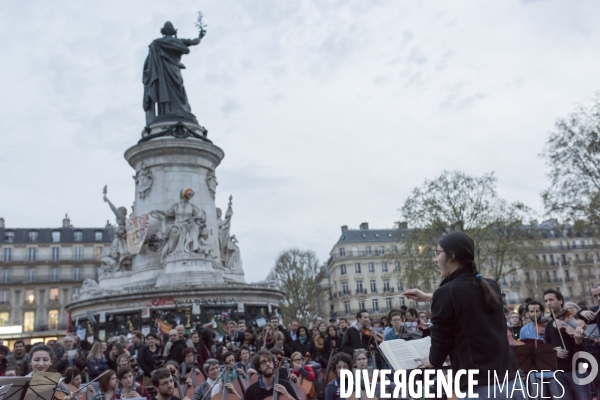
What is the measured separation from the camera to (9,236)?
200 feet

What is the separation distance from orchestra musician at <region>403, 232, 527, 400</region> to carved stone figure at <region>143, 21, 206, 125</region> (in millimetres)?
22907

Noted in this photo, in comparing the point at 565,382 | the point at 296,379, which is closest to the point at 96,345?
the point at 296,379

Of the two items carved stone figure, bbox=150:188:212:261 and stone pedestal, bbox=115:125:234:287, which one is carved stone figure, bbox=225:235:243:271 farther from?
carved stone figure, bbox=150:188:212:261

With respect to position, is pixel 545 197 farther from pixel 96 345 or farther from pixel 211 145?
pixel 96 345

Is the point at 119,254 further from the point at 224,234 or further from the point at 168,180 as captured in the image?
the point at 224,234

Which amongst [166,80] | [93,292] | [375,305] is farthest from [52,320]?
[93,292]

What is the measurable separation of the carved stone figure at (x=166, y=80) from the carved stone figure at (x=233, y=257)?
595cm

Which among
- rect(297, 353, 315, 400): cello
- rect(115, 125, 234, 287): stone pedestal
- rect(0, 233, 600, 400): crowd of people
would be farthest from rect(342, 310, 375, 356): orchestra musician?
rect(115, 125, 234, 287): stone pedestal

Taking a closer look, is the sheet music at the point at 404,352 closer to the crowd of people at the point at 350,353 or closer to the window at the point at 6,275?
the crowd of people at the point at 350,353

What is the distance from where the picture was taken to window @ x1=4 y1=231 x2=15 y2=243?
60.4 metres

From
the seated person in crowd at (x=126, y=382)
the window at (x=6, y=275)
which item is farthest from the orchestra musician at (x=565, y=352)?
the window at (x=6, y=275)

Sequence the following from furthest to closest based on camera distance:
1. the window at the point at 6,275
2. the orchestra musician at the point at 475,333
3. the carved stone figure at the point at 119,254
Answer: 1. the window at the point at 6,275
2. the carved stone figure at the point at 119,254
3. the orchestra musician at the point at 475,333

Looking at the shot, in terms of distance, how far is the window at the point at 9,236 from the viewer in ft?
198

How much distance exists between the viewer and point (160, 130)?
24156mm
